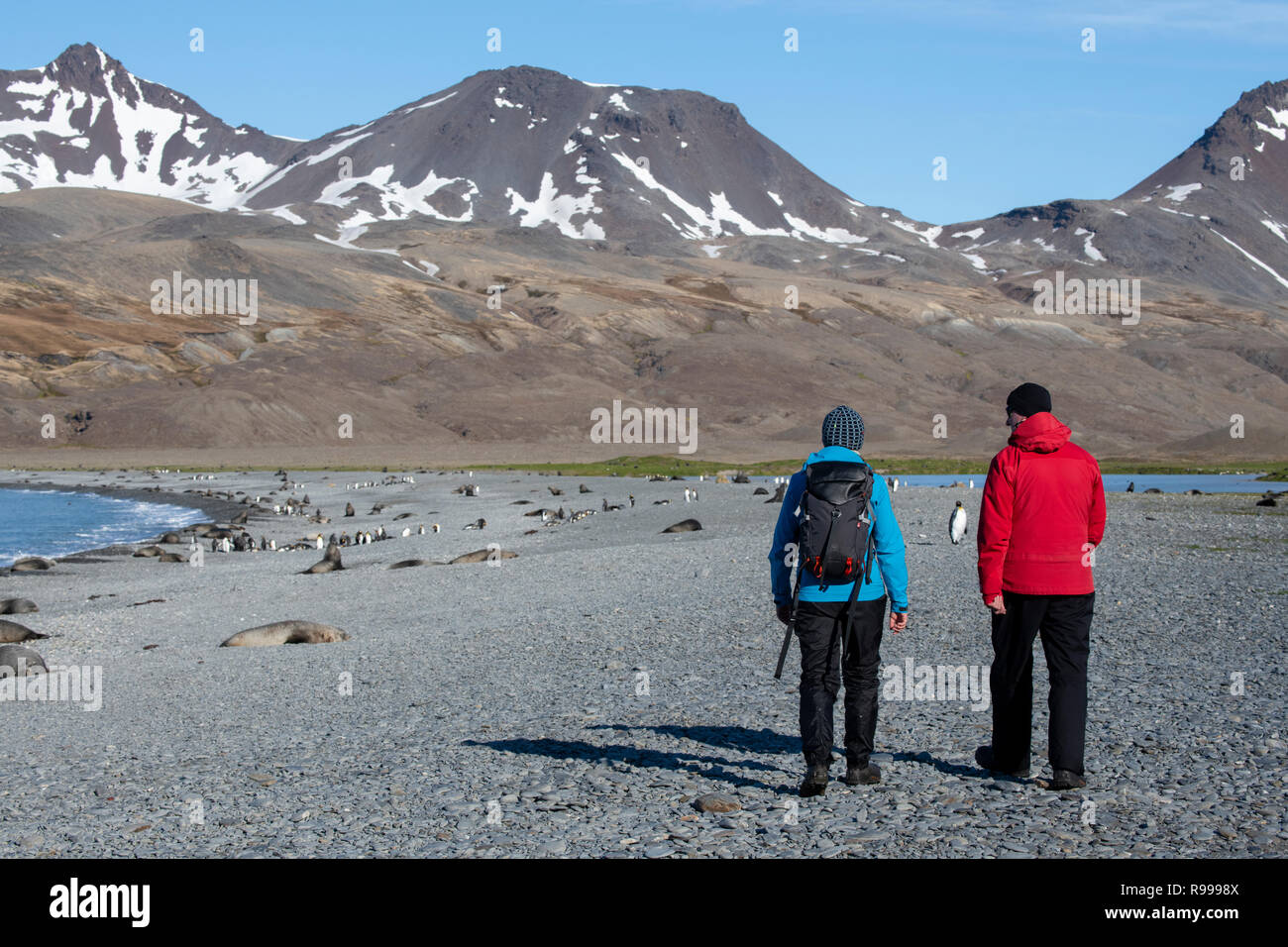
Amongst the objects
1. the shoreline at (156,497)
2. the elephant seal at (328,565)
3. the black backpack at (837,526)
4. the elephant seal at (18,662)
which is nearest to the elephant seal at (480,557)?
the elephant seal at (328,565)

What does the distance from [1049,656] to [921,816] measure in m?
1.28

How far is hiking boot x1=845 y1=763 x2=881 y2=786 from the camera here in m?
7.23

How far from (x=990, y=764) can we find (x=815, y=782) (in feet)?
4.13

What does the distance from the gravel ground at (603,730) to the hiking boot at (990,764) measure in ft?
0.41

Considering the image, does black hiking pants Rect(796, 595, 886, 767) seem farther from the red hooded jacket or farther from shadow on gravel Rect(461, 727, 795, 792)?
the red hooded jacket

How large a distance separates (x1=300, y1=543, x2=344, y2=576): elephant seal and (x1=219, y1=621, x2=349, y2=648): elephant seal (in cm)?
960

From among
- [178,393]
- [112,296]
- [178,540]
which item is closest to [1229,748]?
[178,540]

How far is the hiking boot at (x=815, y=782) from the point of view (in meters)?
7.00

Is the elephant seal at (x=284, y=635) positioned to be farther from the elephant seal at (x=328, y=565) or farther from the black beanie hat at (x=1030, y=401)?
the black beanie hat at (x=1030, y=401)

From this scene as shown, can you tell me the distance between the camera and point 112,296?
5571 inches

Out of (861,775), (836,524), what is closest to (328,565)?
(861,775)

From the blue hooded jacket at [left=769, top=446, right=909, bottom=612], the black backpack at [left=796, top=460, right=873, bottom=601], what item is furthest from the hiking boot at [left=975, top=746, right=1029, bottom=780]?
the black backpack at [left=796, top=460, right=873, bottom=601]

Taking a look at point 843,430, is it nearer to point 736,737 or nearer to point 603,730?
point 736,737
